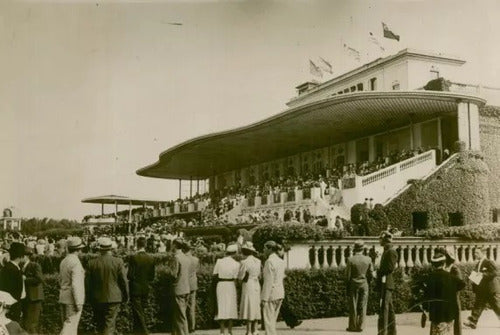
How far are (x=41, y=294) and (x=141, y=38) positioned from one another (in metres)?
4.63

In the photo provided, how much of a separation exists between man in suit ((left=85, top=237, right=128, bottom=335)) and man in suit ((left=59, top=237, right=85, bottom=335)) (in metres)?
0.14

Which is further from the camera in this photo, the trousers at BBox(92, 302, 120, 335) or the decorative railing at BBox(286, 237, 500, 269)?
the decorative railing at BBox(286, 237, 500, 269)

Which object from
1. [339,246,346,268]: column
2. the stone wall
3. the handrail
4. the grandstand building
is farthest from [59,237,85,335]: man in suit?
the stone wall

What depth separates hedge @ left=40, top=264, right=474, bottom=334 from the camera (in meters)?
8.55

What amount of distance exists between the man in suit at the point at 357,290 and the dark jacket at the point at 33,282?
4316 millimetres

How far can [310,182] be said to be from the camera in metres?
20.4

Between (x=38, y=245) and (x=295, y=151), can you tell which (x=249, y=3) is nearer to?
(x=38, y=245)

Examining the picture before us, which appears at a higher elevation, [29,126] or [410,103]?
[410,103]

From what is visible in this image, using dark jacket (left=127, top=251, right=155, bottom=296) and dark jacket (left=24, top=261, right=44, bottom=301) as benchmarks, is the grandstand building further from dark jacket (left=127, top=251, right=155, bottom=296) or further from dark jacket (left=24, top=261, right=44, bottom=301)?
dark jacket (left=24, top=261, right=44, bottom=301)

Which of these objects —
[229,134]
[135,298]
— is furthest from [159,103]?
[229,134]

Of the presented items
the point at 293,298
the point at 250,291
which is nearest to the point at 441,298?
the point at 250,291

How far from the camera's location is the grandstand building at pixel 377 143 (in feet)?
58.3

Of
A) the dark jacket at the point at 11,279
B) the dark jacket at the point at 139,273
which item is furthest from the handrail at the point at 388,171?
the dark jacket at the point at 11,279

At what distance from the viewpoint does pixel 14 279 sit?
728 cm
